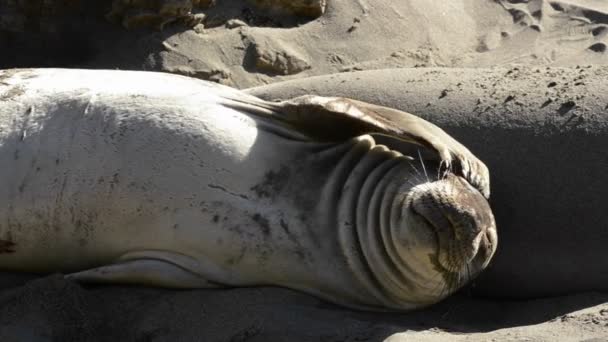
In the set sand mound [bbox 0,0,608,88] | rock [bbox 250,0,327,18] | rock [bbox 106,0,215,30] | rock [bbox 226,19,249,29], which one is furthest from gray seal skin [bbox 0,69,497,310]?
rock [bbox 250,0,327,18]

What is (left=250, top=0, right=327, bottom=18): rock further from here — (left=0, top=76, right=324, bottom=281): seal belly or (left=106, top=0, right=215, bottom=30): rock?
(left=0, top=76, right=324, bottom=281): seal belly

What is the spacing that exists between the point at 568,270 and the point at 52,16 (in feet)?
9.83

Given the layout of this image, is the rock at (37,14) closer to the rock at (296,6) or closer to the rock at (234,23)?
the rock at (234,23)

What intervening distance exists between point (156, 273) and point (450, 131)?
1183 mm

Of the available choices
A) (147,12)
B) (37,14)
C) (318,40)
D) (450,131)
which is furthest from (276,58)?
(450,131)

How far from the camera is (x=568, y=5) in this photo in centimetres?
652

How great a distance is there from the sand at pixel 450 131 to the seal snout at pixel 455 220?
0.74 feet

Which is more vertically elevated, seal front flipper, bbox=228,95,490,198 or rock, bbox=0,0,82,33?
seal front flipper, bbox=228,95,490,198

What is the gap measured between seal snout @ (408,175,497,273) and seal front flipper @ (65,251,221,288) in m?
0.71

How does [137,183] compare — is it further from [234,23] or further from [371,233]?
[234,23]

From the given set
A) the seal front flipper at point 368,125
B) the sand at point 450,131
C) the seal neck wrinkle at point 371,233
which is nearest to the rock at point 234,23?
the sand at point 450,131

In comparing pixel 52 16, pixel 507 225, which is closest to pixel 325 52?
pixel 52 16

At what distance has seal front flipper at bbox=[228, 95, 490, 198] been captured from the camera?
141 inches

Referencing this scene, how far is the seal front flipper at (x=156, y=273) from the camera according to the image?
11.9 ft
